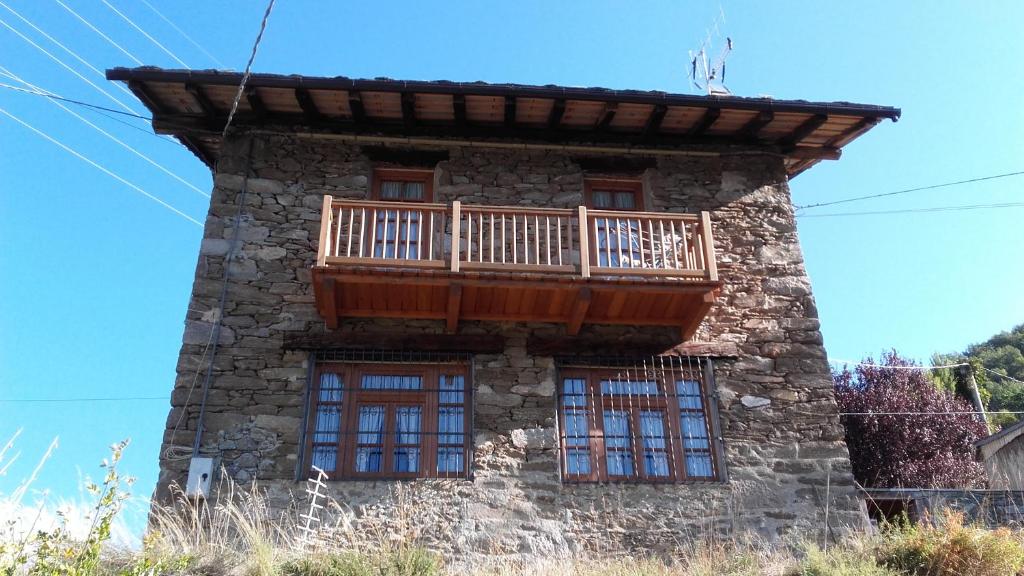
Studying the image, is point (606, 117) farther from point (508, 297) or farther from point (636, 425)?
point (636, 425)

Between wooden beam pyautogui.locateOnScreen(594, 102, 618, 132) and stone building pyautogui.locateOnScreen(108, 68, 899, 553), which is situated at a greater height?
wooden beam pyautogui.locateOnScreen(594, 102, 618, 132)

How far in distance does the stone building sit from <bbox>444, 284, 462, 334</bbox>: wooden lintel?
0.10ft

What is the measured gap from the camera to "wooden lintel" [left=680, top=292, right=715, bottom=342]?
28.6 ft

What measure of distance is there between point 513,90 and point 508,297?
2.62 m

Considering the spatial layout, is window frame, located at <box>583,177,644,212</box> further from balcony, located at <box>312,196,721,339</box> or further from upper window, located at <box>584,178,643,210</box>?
balcony, located at <box>312,196,721,339</box>

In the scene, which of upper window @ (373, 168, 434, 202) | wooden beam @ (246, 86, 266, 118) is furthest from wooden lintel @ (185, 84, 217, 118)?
upper window @ (373, 168, 434, 202)

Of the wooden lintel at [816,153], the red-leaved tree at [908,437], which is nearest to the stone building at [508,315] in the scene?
the wooden lintel at [816,153]

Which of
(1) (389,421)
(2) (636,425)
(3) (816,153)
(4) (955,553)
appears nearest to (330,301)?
(1) (389,421)

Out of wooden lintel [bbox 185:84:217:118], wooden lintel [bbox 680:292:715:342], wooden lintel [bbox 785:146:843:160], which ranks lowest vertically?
wooden lintel [bbox 680:292:715:342]

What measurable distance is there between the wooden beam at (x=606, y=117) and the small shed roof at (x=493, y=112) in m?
0.01

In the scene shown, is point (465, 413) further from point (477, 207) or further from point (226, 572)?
point (226, 572)

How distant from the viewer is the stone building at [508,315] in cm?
831

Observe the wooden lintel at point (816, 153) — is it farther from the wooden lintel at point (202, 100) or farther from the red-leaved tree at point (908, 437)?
the wooden lintel at point (202, 100)

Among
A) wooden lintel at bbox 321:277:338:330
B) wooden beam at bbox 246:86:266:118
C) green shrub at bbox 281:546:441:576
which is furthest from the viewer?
wooden beam at bbox 246:86:266:118
